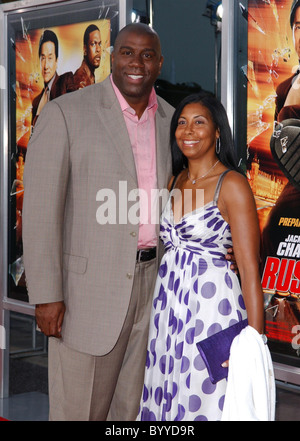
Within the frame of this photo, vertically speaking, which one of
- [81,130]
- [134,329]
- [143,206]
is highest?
[81,130]

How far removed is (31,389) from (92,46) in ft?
7.69

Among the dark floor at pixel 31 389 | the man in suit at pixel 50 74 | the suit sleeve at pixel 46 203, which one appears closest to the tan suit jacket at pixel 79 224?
the suit sleeve at pixel 46 203

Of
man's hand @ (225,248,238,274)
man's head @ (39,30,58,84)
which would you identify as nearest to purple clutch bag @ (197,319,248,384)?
man's hand @ (225,248,238,274)

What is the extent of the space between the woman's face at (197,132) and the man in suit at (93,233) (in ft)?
0.70

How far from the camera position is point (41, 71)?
3826 millimetres

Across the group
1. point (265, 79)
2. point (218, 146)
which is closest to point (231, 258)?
point (218, 146)

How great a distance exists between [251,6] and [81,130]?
1097mm

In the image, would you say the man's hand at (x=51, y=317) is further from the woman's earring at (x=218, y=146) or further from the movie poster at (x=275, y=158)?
the movie poster at (x=275, y=158)

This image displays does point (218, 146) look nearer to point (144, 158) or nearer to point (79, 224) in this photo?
point (144, 158)

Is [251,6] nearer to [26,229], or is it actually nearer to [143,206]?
[143,206]

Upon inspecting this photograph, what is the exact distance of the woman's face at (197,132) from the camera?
2.34m

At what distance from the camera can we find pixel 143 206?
2479 millimetres

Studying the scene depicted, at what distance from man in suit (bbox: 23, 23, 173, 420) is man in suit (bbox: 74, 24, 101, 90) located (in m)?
Answer: 1.02
